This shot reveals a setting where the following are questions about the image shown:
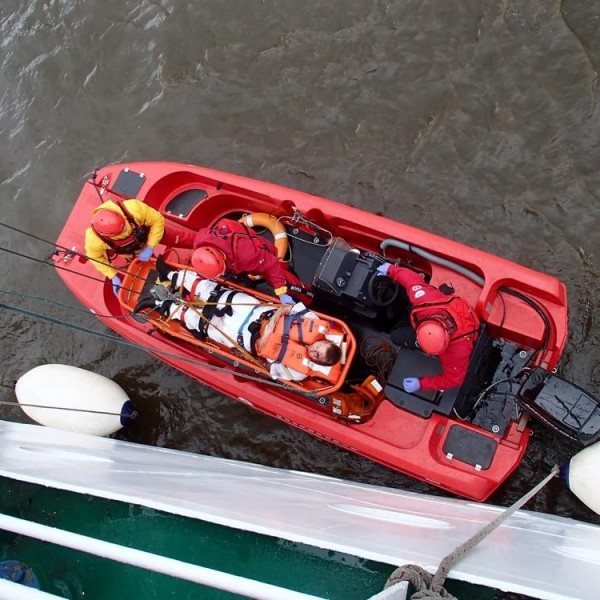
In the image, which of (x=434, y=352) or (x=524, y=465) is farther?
(x=524, y=465)

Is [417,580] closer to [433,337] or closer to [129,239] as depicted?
[433,337]

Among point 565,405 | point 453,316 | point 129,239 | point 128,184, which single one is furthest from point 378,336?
point 128,184

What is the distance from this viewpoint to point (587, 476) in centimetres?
388

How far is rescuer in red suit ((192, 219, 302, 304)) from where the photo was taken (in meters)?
4.02

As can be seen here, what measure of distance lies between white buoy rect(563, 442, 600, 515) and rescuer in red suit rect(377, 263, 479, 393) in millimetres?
943

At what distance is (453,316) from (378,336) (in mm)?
1020

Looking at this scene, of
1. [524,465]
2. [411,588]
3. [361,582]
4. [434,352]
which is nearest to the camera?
[411,588]

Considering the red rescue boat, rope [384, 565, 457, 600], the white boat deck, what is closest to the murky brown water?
the red rescue boat

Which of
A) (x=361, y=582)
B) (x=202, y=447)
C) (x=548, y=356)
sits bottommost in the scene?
(x=202, y=447)

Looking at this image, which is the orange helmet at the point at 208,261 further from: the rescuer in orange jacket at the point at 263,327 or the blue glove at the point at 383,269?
the blue glove at the point at 383,269

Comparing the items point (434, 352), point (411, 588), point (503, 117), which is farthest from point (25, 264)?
point (411, 588)

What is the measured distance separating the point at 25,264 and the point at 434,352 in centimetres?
421

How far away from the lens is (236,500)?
9.37 ft

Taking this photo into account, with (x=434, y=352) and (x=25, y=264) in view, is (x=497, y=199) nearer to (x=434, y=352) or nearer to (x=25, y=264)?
(x=434, y=352)
